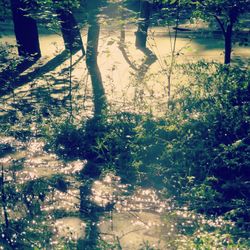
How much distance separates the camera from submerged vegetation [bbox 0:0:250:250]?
11.1 ft

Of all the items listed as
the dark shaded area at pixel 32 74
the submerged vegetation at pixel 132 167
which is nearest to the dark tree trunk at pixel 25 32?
the dark shaded area at pixel 32 74

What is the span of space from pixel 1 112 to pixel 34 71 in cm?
227

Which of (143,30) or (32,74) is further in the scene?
(143,30)

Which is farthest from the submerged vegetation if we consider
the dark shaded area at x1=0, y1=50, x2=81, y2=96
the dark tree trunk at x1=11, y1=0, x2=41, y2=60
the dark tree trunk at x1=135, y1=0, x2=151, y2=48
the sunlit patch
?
the dark tree trunk at x1=135, y1=0, x2=151, y2=48

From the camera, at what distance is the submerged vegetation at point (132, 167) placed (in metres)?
3.39

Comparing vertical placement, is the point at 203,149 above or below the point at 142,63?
below

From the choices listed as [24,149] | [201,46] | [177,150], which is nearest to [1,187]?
[24,149]

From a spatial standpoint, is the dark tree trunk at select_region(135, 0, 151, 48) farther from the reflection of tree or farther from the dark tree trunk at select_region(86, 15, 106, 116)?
the dark tree trunk at select_region(86, 15, 106, 116)

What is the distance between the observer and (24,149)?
16.4ft

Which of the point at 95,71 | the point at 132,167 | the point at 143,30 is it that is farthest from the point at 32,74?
the point at 132,167

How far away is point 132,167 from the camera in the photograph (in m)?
4.40

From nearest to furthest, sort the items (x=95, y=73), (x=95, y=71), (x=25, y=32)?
(x=95, y=73)
(x=95, y=71)
(x=25, y=32)

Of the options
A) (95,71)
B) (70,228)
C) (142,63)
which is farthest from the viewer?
(142,63)

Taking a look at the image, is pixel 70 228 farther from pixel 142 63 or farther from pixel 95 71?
pixel 142 63
